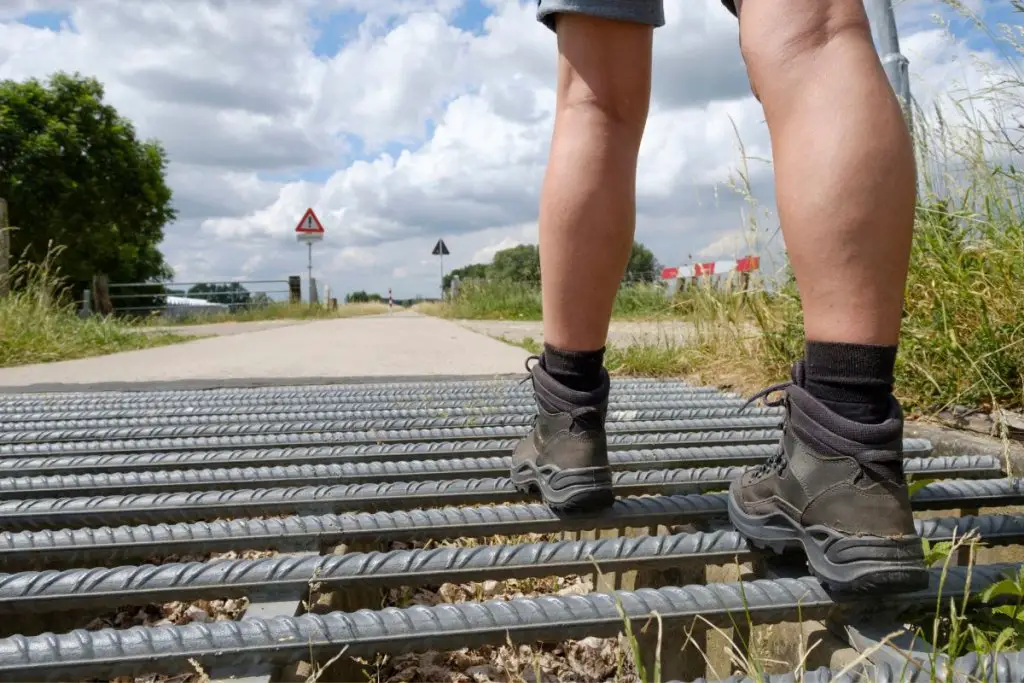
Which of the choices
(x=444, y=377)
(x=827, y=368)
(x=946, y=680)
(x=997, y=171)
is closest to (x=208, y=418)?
(x=444, y=377)

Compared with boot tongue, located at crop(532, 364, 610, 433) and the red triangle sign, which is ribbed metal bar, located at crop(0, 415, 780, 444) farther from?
the red triangle sign

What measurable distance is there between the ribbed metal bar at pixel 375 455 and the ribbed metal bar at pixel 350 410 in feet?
1.74

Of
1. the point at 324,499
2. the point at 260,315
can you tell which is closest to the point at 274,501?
the point at 324,499

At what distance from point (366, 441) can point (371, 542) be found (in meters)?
0.69

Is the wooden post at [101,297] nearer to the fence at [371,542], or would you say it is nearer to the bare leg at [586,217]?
the fence at [371,542]

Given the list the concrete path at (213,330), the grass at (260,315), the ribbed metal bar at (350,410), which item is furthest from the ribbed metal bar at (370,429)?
the grass at (260,315)

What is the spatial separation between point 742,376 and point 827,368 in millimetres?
2664

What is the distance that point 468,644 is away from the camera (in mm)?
1038

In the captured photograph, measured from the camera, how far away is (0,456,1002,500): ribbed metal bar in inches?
68.3

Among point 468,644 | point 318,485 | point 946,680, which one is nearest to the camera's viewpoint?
point 946,680

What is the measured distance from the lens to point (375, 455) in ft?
6.72

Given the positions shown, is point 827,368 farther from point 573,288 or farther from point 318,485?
point 318,485

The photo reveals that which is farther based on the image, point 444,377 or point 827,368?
point 444,377

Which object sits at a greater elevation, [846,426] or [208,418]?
[846,426]
